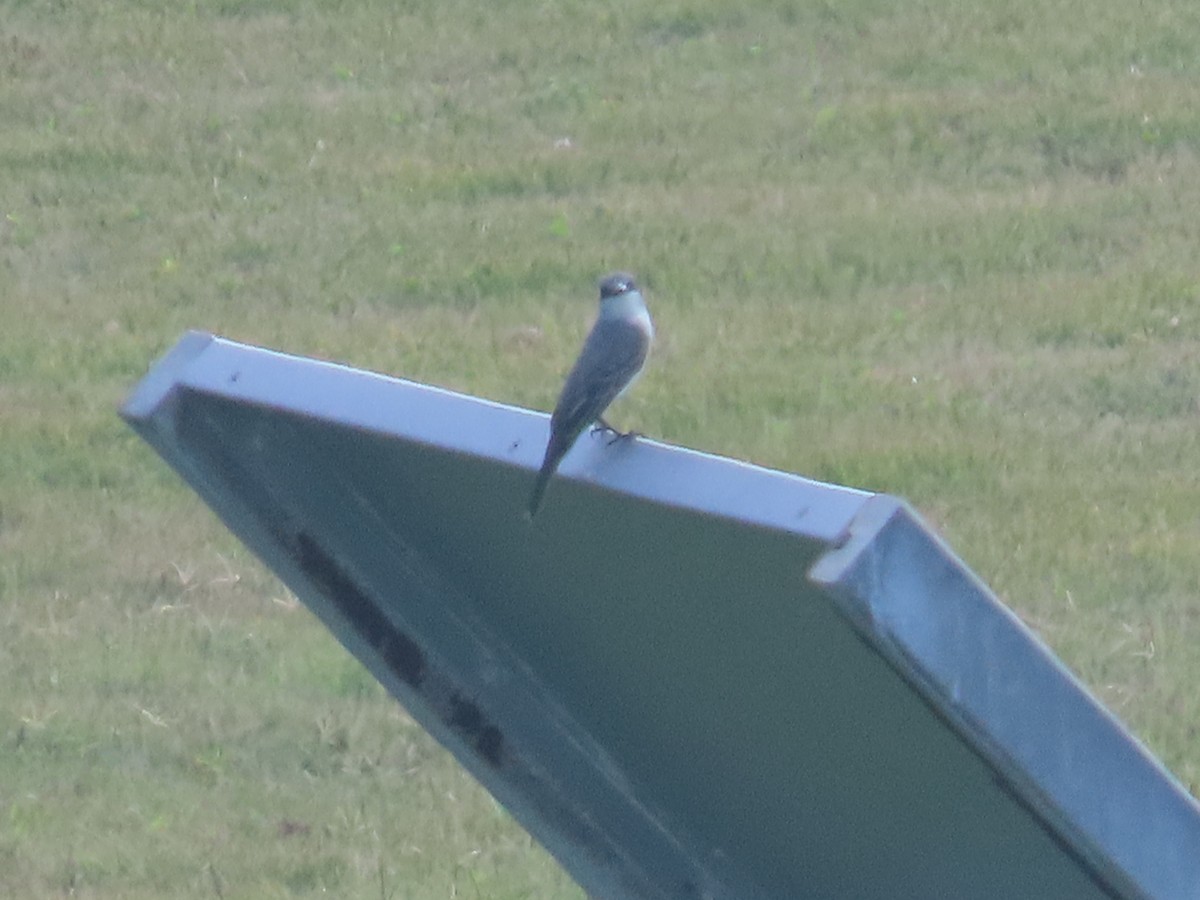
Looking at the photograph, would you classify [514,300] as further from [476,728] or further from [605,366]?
[476,728]

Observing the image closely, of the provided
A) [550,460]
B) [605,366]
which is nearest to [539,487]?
[550,460]

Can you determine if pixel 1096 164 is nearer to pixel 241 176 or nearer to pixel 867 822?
pixel 241 176

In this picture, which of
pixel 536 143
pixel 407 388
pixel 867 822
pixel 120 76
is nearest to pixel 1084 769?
pixel 867 822

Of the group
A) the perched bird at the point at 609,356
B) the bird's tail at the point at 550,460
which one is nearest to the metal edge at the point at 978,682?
the bird's tail at the point at 550,460

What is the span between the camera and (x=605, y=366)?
393 cm

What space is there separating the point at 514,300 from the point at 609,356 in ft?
14.9

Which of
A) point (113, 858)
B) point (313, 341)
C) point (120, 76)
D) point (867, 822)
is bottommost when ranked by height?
point (120, 76)

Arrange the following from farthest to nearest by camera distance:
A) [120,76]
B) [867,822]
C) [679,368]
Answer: [120,76], [679,368], [867,822]

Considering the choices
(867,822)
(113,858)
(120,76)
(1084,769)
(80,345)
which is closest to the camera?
(1084,769)

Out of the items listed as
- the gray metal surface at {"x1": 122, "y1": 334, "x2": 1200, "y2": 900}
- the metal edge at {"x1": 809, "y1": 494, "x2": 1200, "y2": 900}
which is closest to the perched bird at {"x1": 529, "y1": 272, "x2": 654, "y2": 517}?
the gray metal surface at {"x1": 122, "y1": 334, "x2": 1200, "y2": 900}

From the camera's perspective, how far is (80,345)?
8195mm

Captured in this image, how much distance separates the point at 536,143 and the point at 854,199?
177 centimetres

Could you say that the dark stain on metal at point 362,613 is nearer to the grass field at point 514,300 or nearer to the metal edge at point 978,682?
the metal edge at point 978,682

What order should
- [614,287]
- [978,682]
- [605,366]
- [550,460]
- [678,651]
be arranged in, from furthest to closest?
[614,287] → [605,366] → [678,651] → [550,460] → [978,682]
